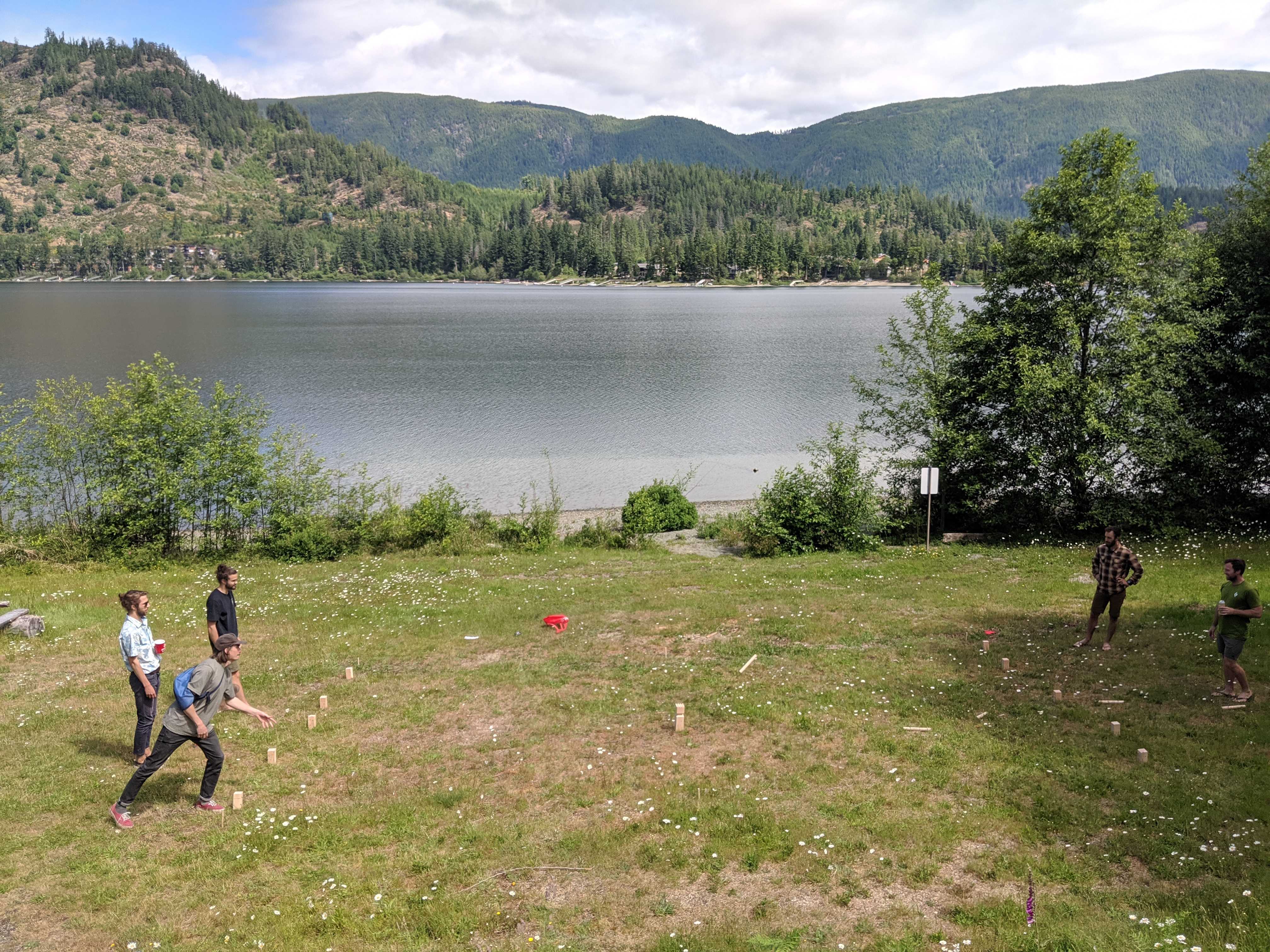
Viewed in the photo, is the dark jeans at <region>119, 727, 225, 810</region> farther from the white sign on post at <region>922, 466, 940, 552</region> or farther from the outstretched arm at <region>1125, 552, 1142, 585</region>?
the white sign on post at <region>922, 466, 940, 552</region>

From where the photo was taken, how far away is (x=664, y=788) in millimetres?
11750

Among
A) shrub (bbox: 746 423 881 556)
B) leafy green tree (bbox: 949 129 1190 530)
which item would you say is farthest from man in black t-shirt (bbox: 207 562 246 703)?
leafy green tree (bbox: 949 129 1190 530)

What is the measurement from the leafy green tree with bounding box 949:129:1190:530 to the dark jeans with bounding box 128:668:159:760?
25.1m

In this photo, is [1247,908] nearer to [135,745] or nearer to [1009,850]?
[1009,850]

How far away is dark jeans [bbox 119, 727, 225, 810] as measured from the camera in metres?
10.9

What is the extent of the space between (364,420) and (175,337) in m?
57.1

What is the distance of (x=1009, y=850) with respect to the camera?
1002 centimetres

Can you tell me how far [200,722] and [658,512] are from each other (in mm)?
22998

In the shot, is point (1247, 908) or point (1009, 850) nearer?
point (1247, 908)

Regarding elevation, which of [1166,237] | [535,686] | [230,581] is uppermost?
[1166,237]

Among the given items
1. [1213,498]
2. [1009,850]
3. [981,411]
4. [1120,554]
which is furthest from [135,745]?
[1213,498]

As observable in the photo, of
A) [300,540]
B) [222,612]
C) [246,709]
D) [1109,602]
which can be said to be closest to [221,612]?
[222,612]

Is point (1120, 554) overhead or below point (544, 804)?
overhead

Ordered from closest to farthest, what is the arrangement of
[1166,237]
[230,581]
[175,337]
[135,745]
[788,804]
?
1. [788,804]
2. [135,745]
3. [230,581]
4. [1166,237]
5. [175,337]
